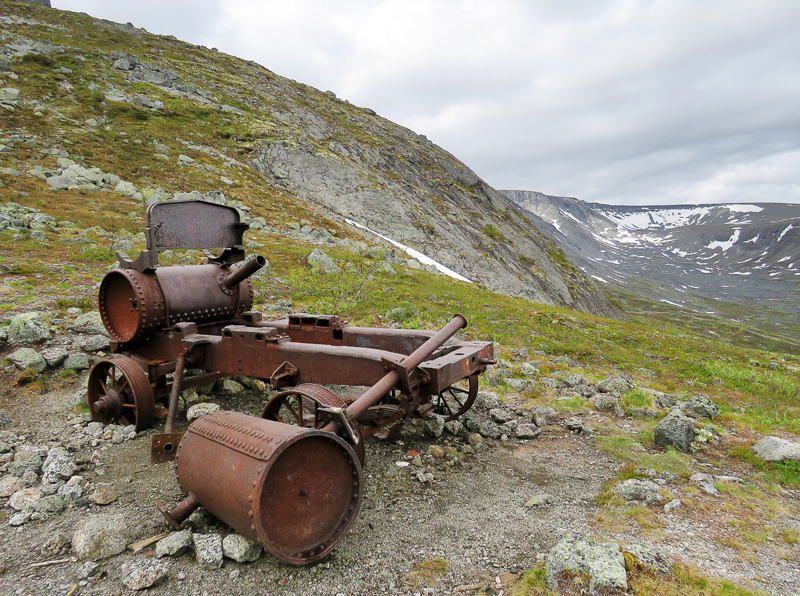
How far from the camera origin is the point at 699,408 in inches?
282

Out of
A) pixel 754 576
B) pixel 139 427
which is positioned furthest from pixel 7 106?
pixel 754 576

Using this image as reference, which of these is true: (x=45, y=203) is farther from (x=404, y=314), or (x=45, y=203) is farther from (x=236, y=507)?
(x=236, y=507)

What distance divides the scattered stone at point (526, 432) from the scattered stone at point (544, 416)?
248mm

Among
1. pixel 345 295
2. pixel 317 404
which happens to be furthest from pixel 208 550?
pixel 345 295

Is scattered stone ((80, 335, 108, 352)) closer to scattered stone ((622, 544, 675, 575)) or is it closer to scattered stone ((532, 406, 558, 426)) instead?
scattered stone ((532, 406, 558, 426))

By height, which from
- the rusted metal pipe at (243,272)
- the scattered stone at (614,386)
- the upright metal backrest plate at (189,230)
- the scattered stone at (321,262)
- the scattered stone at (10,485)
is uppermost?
the upright metal backrest plate at (189,230)

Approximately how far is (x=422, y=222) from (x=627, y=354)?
104 feet

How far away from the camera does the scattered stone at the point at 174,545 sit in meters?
3.31

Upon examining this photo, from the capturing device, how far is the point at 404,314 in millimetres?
14219

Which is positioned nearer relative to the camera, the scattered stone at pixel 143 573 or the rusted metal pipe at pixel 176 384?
the scattered stone at pixel 143 573

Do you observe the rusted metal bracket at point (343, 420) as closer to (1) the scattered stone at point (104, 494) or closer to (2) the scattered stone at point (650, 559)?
(2) the scattered stone at point (650, 559)

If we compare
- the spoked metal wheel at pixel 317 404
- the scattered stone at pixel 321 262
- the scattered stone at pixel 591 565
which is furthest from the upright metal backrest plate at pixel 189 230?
the scattered stone at pixel 321 262

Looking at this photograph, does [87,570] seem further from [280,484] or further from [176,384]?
[176,384]

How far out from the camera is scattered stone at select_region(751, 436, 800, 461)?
4.97 m
